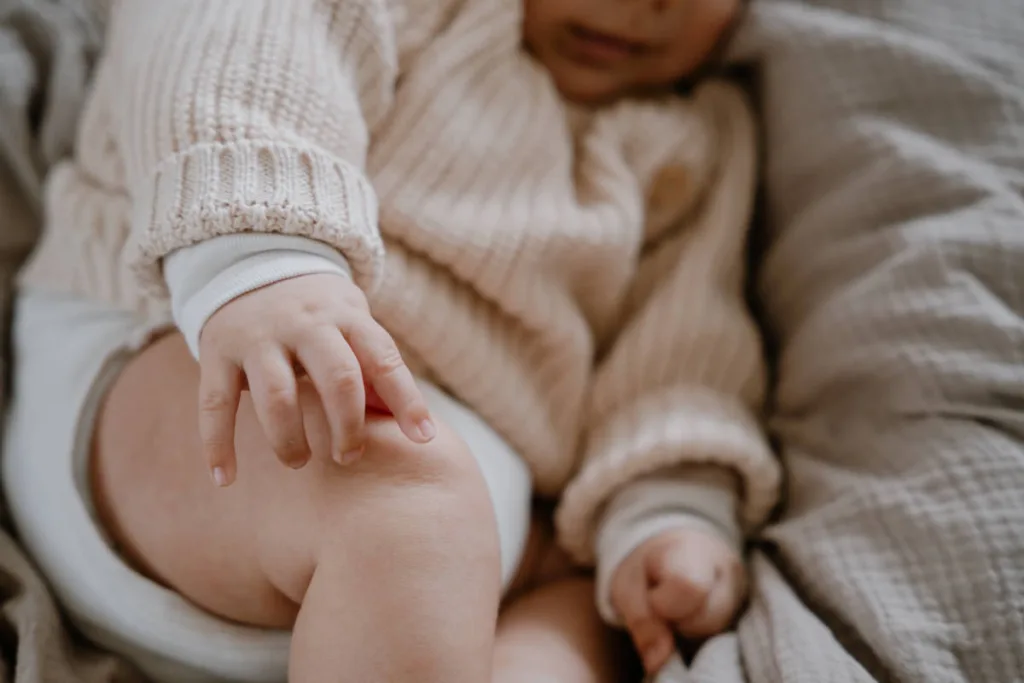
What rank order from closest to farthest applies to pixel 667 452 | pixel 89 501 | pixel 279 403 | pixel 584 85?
pixel 279 403 → pixel 89 501 → pixel 667 452 → pixel 584 85

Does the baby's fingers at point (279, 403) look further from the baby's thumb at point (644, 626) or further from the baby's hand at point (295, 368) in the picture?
the baby's thumb at point (644, 626)

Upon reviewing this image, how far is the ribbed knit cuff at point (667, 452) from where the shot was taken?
0.71 meters

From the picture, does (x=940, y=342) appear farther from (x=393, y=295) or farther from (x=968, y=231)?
(x=393, y=295)

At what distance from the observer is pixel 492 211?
696 millimetres

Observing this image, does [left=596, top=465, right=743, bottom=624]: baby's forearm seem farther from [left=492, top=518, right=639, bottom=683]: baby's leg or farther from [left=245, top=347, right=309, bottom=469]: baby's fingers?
[left=245, top=347, right=309, bottom=469]: baby's fingers

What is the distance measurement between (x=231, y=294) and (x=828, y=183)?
20.7 inches

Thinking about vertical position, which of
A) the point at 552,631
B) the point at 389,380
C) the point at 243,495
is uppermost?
the point at 389,380

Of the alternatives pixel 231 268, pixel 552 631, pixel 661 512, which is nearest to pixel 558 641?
pixel 552 631

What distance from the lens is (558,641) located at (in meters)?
0.64

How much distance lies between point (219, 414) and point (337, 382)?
63 mm

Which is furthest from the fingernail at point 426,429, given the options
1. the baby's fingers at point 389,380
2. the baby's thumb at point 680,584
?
the baby's thumb at point 680,584

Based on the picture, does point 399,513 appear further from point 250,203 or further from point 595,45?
point 595,45

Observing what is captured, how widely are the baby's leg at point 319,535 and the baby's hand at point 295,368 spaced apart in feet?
0.11

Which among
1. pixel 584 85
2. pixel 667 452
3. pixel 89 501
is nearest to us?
pixel 89 501
